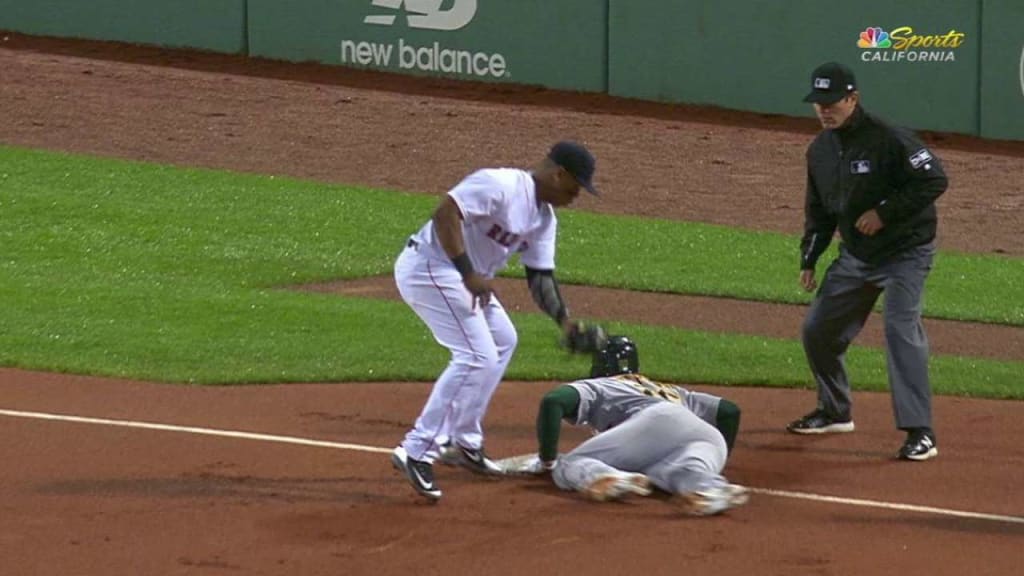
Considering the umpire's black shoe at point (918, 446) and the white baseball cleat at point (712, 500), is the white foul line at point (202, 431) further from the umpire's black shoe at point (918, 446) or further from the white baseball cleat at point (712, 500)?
the umpire's black shoe at point (918, 446)

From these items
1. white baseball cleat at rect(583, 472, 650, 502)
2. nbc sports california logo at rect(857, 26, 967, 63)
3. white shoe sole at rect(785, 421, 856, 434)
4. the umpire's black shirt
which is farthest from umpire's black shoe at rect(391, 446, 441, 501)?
nbc sports california logo at rect(857, 26, 967, 63)

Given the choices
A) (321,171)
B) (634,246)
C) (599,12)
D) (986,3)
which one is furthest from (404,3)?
(634,246)

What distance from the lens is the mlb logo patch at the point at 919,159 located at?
9.30m

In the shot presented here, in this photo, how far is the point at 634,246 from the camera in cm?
1583

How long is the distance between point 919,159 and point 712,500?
2.25 meters

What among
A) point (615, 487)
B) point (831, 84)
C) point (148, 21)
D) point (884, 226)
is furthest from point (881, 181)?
point (148, 21)

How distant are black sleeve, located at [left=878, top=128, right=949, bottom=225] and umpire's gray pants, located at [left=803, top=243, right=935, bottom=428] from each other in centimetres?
25

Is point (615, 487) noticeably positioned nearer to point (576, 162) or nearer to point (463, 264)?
point (463, 264)

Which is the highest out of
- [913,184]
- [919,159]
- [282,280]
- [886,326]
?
[919,159]

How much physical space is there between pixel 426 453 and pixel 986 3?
14.4 m

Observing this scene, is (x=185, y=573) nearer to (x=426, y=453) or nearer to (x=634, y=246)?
(x=426, y=453)

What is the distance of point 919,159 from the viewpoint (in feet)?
30.6

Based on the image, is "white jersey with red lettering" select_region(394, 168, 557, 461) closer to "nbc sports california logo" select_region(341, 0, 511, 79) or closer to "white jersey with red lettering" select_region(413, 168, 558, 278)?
"white jersey with red lettering" select_region(413, 168, 558, 278)

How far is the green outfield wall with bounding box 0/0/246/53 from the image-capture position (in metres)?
24.6
